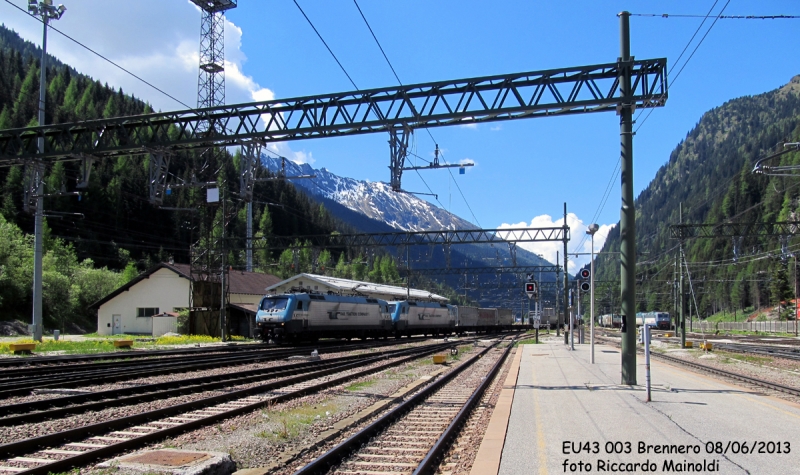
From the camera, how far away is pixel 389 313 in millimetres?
50531

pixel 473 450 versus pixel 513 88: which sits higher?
pixel 513 88

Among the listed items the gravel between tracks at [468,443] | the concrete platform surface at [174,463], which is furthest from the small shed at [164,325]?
the concrete platform surface at [174,463]

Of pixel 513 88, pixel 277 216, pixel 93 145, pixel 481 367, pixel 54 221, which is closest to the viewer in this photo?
pixel 513 88

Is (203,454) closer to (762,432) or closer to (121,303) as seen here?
(762,432)

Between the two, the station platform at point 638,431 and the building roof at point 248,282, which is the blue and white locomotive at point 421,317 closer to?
the building roof at point 248,282

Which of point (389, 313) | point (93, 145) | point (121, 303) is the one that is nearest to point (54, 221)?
point (121, 303)

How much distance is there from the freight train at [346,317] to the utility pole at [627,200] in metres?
22.7

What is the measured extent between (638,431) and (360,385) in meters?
8.81

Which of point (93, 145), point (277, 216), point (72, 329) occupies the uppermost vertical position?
point (277, 216)

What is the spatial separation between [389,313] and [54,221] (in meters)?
74.4

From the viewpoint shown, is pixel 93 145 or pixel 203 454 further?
pixel 93 145

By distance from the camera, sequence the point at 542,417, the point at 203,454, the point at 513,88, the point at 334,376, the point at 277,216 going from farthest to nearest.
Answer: the point at 277,216 → the point at 334,376 → the point at 513,88 → the point at 542,417 → the point at 203,454

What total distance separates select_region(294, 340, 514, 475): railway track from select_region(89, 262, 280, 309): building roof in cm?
4263

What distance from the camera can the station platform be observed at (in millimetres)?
7301
